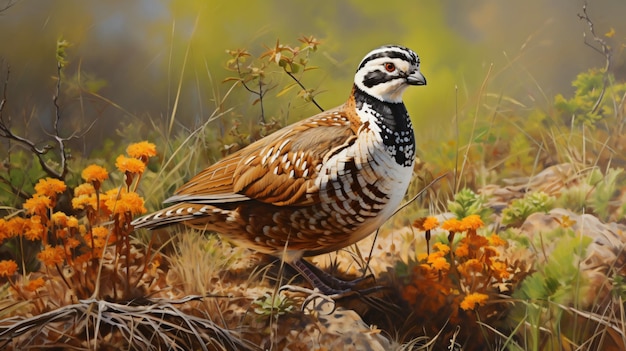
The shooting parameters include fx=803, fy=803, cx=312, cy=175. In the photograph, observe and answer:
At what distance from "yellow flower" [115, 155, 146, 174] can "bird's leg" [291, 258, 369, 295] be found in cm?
62

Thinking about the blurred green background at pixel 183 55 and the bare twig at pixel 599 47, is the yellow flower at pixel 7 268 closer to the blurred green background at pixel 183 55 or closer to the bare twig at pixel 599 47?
the blurred green background at pixel 183 55

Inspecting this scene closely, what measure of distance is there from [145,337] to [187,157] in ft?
2.10

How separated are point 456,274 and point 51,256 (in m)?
1.37

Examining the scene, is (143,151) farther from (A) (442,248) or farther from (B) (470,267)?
(B) (470,267)

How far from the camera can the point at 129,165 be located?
8.93 ft

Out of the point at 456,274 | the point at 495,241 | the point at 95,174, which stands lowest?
the point at 456,274

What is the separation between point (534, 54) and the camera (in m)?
2.90

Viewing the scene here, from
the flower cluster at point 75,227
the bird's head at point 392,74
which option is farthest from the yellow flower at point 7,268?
the bird's head at point 392,74

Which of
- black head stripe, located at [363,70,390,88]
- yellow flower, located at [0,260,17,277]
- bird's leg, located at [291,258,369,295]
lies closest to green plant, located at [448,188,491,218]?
bird's leg, located at [291,258,369,295]

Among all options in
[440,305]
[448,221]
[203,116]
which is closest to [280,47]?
[203,116]

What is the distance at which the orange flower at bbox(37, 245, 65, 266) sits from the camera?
8.84 feet

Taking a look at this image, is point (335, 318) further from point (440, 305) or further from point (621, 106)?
point (621, 106)

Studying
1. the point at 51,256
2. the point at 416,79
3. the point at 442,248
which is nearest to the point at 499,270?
the point at 442,248

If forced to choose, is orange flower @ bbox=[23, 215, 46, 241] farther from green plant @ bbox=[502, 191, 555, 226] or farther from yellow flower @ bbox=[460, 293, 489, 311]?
green plant @ bbox=[502, 191, 555, 226]
